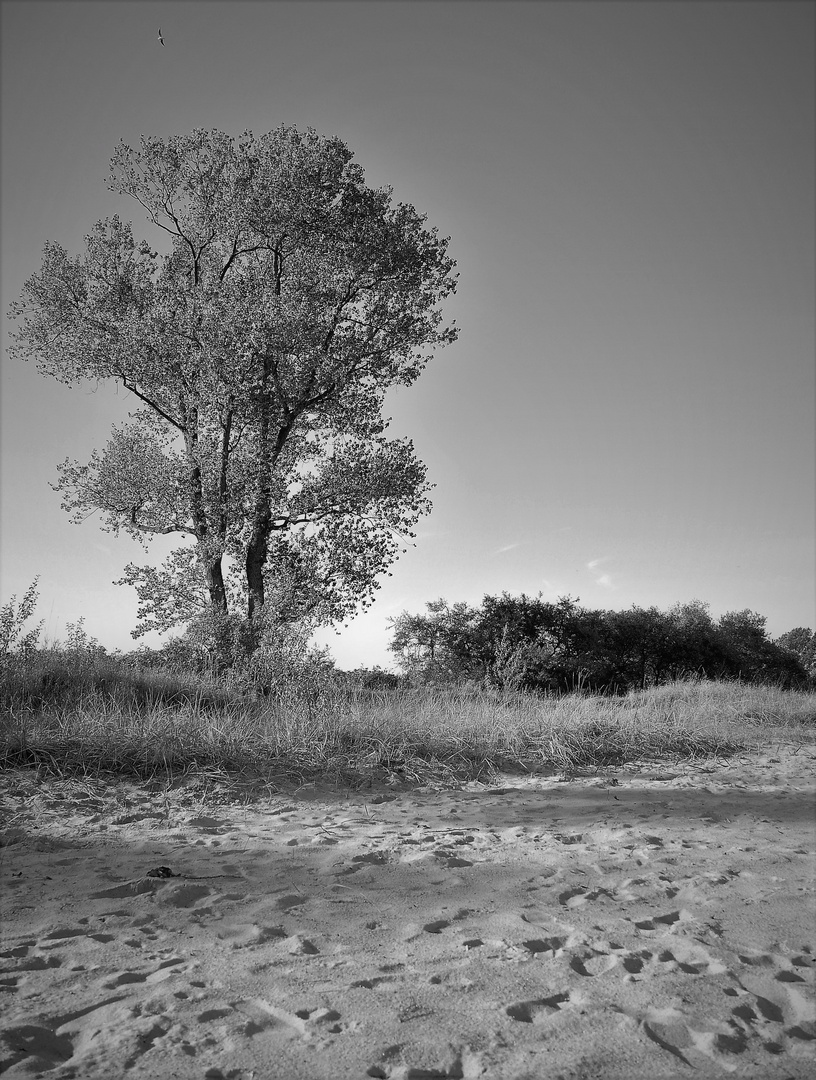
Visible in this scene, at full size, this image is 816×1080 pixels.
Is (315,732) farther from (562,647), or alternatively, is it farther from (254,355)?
(562,647)

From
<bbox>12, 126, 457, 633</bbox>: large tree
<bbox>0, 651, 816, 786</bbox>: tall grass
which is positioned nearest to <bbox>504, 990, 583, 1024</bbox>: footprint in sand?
<bbox>0, 651, 816, 786</bbox>: tall grass

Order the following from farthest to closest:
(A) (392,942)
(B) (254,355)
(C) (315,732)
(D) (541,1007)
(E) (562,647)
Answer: (E) (562,647), (B) (254,355), (C) (315,732), (A) (392,942), (D) (541,1007)

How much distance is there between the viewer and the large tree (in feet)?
53.4

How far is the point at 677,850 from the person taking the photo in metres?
4.83

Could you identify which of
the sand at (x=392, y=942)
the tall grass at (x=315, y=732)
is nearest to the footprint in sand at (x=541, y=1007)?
the sand at (x=392, y=942)

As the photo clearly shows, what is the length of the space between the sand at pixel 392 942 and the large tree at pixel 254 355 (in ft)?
35.6

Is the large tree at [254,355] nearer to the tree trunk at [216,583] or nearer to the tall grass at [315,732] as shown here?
the tree trunk at [216,583]

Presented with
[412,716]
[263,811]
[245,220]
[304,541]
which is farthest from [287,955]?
A: [245,220]

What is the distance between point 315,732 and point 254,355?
11.2 m

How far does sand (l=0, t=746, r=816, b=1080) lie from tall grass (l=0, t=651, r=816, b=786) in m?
0.73

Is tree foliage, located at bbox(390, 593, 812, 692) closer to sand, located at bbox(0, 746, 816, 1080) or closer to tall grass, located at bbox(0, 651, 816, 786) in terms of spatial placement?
tall grass, located at bbox(0, 651, 816, 786)

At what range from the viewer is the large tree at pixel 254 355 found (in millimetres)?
16281

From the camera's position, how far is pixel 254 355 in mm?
15984

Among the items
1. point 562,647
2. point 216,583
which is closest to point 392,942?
point 216,583
